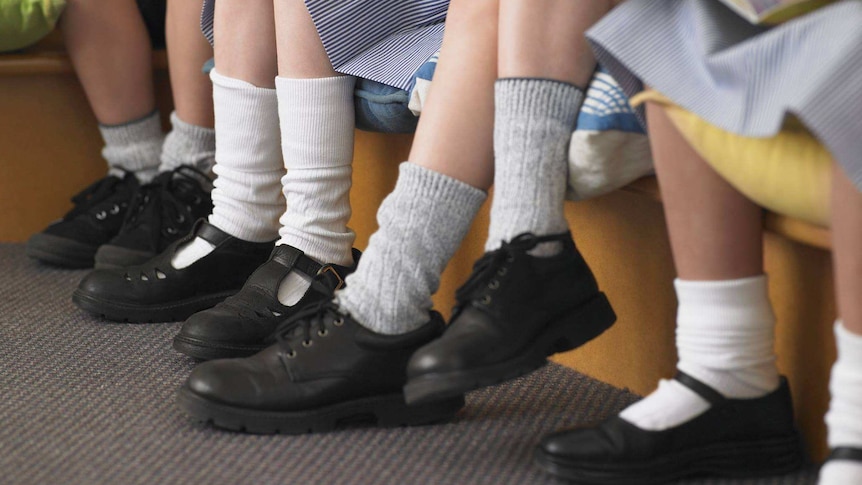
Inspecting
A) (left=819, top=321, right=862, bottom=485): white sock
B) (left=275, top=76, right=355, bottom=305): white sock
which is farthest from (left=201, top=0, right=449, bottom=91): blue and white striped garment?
(left=819, top=321, right=862, bottom=485): white sock

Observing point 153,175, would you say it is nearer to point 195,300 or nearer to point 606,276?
point 195,300

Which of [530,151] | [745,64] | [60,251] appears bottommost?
[60,251]

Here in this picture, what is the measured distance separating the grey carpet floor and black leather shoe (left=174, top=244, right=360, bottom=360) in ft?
0.14

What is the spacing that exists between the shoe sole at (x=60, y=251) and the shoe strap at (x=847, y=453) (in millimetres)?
1059

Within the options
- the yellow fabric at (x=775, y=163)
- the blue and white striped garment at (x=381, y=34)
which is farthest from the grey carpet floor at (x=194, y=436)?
the blue and white striped garment at (x=381, y=34)

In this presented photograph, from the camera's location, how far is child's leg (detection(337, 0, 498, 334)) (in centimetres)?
78

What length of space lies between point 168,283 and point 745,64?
724 mm

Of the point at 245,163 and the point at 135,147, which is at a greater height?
the point at 245,163

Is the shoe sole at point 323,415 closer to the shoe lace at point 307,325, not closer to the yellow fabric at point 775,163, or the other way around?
the shoe lace at point 307,325

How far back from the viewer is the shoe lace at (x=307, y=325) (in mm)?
808

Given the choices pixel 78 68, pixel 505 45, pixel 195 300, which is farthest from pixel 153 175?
pixel 505 45

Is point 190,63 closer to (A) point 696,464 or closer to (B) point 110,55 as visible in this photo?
(B) point 110,55

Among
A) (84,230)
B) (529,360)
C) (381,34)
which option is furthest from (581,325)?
(84,230)

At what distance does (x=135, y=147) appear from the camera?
1.42 m
